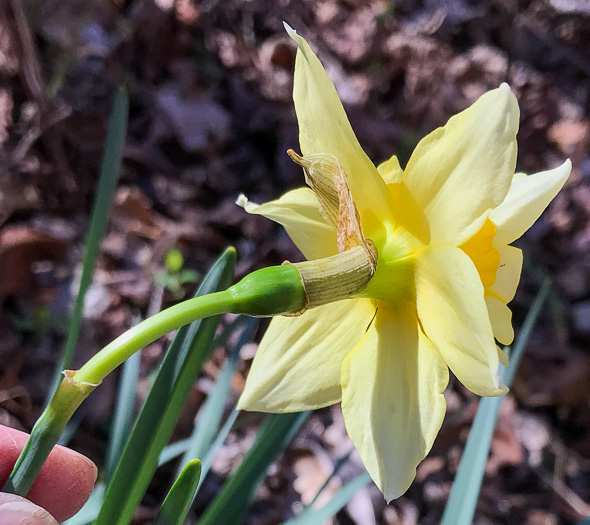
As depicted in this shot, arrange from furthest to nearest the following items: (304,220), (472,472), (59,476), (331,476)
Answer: (331,476), (472,472), (59,476), (304,220)

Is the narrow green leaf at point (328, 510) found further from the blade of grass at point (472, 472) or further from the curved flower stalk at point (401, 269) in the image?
the curved flower stalk at point (401, 269)

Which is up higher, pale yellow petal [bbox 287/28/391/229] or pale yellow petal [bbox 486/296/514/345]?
pale yellow petal [bbox 287/28/391/229]

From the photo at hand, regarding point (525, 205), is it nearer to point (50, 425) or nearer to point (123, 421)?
point (50, 425)

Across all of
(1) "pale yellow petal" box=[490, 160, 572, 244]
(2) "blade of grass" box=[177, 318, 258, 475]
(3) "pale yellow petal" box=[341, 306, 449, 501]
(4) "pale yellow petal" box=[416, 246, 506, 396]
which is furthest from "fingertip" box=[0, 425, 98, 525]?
(1) "pale yellow petal" box=[490, 160, 572, 244]

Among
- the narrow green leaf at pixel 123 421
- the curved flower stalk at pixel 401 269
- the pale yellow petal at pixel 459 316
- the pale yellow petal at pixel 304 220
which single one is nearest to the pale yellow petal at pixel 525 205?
the curved flower stalk at pixel 401 269

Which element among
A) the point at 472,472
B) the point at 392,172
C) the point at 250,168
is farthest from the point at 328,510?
the point at 250,168

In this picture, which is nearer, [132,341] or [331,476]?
[132,341]

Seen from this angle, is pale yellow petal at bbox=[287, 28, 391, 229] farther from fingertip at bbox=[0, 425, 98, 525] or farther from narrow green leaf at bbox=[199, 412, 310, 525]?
fingertip at bbox=[0, 425, 98, 525]
